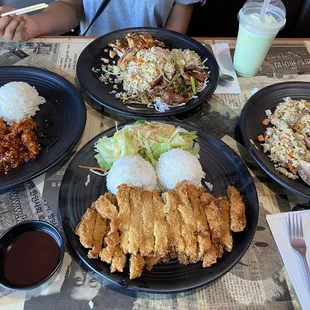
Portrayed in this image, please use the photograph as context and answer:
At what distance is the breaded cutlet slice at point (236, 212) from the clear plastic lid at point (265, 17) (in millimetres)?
1005

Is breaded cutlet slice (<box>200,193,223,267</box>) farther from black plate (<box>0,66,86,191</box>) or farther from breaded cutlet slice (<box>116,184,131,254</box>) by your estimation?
black plate (<box>0,66,86,191</box>)

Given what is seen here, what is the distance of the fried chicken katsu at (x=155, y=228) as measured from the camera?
1271 mm

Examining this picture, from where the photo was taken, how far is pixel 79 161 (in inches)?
63.0

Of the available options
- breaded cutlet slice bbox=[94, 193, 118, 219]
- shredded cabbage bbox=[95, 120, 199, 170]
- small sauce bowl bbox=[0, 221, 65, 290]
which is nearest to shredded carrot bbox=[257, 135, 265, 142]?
shredded cabbage bbox=[95, 120, 199, 170]

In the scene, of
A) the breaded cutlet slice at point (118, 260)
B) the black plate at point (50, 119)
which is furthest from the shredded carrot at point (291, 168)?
the black plate at point (50, 119)

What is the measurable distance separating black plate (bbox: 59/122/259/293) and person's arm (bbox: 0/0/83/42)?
3.45ft

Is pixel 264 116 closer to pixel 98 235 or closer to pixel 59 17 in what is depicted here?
pixel 98 235

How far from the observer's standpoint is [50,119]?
1853 millimetres

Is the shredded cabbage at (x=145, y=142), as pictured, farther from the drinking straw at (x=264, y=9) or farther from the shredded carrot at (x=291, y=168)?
the drinking straw at (x=264, y=9)

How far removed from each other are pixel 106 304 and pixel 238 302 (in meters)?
0.49

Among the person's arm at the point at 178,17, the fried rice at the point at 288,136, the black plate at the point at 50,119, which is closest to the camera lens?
the black plate at the point at 50,119

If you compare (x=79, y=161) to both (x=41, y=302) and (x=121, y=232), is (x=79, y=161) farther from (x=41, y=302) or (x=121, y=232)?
(x=41, y=302)

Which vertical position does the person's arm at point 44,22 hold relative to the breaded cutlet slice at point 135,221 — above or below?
above

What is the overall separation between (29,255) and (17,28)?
1.55m
